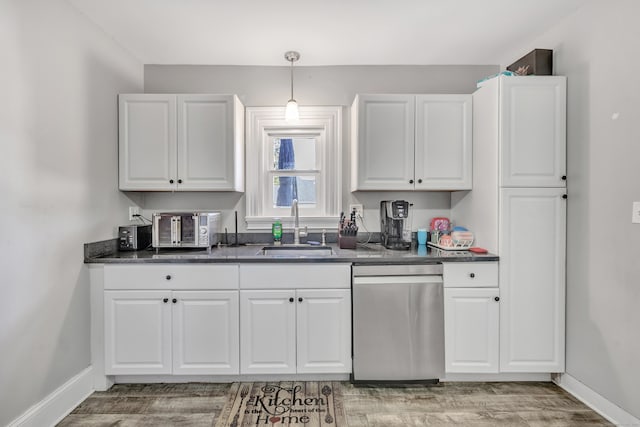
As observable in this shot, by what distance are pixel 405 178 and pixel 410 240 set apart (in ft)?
2.01

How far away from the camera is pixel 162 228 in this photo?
258 centimetres

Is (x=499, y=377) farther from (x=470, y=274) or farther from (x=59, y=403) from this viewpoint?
(x=59, y=403)

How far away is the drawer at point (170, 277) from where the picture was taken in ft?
7.55

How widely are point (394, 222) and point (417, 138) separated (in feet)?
2.22

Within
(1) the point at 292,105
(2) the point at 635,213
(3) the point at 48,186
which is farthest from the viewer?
(1) the point at 292,105

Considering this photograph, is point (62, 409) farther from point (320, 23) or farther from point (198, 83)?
point (320, 23)

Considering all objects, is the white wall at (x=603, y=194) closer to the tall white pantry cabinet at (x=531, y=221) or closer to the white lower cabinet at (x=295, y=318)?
the tall white pantry cabinet at (x=531, y=221)

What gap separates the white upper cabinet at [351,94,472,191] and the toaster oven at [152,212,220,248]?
4.14 ft

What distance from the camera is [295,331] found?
2.32 metres

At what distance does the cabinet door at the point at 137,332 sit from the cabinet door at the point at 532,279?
226 centimetres

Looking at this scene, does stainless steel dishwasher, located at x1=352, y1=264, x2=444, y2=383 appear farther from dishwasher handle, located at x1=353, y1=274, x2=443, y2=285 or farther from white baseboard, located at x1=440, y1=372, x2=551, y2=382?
white baseboard, located at x1=440, y1=372, x2=551, y2=382

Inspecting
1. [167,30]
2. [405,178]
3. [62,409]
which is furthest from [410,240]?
[62,409]

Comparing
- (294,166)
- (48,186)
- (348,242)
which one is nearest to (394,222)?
(348,242)

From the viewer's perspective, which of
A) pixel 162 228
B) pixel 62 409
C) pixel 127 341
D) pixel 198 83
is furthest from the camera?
pixel 198 83
